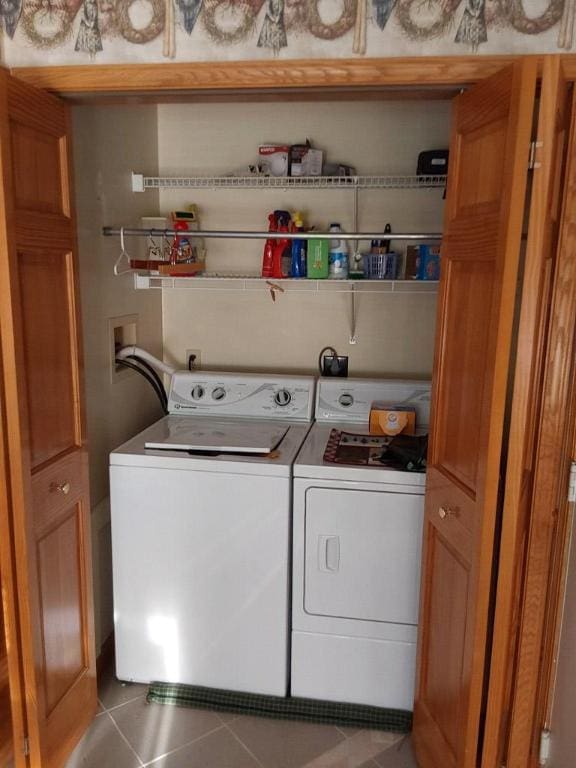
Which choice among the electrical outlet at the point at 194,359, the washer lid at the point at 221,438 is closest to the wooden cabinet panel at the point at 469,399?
the washer lid at the point at 221,438

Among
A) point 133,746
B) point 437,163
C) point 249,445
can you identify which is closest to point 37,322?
point 249,445

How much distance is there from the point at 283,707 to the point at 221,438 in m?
1.01

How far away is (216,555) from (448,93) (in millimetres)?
1666

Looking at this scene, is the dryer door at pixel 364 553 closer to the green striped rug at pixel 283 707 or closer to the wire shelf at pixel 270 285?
the green striped rug at pixel 283 707

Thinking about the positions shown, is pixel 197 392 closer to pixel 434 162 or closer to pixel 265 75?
pixel 434 162

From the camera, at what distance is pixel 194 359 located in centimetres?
311

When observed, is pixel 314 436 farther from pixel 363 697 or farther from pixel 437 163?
pixel 437 163

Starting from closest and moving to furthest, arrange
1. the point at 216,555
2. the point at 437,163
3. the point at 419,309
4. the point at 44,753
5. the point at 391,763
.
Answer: the point at 44,753, the point at 391,763, the point at 216,555, the point at 437,163, the point at 419,309

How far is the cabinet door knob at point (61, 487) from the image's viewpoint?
1.83m

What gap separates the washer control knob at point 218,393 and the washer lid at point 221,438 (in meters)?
0.15

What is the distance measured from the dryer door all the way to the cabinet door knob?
2.61ft

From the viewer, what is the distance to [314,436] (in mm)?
2529

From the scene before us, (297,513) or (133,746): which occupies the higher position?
(297,513)

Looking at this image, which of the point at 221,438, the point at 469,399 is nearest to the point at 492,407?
the point at 469,399
